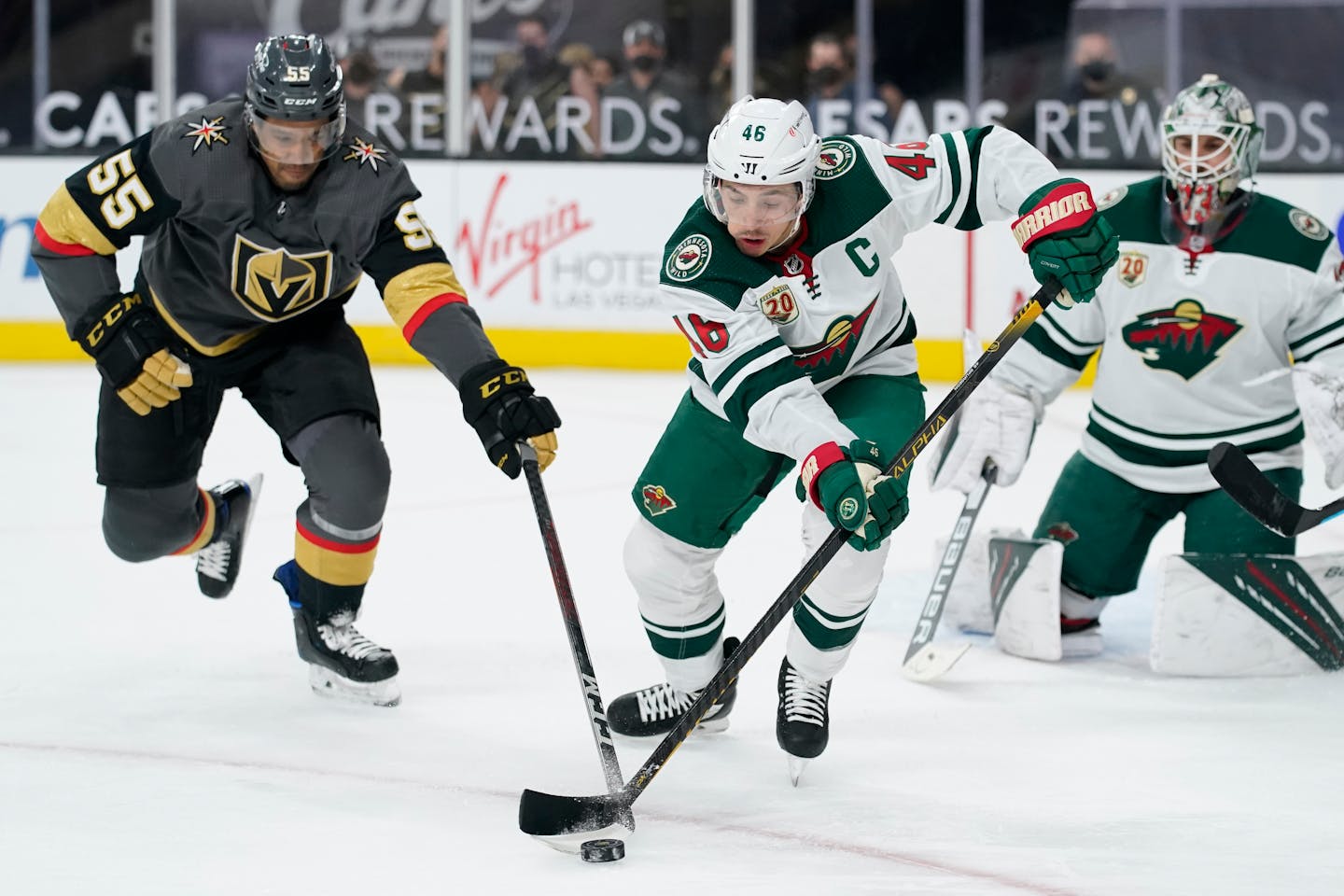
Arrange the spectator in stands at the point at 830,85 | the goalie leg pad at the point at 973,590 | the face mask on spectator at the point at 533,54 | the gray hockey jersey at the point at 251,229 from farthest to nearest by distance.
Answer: the face mask on spectator at the point at 533,54, the spectator in stands at the point at 830,85, the goalie leg pad at the point at 973,590, the gray hockey jersey at the point at 251,229

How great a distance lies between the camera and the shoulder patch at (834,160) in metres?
2.71

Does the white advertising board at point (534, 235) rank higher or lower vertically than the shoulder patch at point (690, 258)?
lower

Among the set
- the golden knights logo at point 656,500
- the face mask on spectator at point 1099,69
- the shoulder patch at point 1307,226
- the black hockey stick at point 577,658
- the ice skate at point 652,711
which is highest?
the face mask on spectator at point 1099,69

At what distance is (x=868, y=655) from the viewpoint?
11.2 feet

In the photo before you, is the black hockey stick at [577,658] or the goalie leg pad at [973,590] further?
the goalie leg pad at [973,590]

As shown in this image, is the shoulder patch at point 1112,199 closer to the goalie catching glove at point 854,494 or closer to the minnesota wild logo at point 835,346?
the minnesota wild logo at point 835,346

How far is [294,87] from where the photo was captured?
281cm

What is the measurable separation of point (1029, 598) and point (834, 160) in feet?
3.47

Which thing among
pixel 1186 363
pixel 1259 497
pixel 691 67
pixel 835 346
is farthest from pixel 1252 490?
pixel 691 67

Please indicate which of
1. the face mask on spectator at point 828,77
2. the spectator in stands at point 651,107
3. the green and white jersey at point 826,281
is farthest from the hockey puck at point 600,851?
the face mask on spectator at point 828,77

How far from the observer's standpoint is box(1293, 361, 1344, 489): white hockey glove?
3.25 m

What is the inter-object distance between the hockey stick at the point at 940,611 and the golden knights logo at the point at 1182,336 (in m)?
0.37

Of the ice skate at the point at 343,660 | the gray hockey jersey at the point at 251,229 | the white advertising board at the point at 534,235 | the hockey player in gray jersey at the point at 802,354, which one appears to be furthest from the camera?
the white advertising board at the point at 534,235

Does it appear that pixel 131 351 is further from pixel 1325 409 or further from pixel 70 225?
pixel 1325 409
